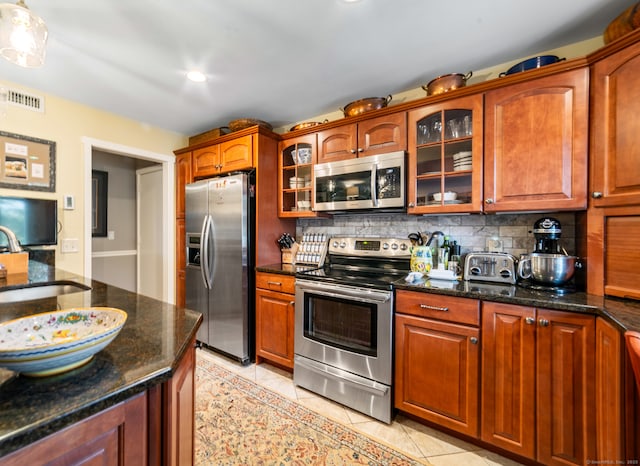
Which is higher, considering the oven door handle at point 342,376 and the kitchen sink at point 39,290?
the kitchen sink at point 39,290

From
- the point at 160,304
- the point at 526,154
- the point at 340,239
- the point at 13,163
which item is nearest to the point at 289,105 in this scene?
the point at 340,239

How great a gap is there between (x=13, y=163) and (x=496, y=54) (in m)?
3.80

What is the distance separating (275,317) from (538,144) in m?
2.25

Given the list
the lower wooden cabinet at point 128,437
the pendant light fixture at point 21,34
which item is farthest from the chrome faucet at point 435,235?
the pendant light fixture at point 21,34

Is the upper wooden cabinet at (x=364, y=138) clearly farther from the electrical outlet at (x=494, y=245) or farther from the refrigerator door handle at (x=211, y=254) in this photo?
A: the refrigerator door handle at (x=211, y=254)

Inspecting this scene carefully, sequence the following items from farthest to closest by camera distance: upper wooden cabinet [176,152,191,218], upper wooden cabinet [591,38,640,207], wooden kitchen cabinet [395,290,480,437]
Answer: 1. upper wooden cabinet [176,152,191,218]
2. wooden kitchen cabinet [395,290,480,437]
3. upper wooden cabinet [591,38,640,207]

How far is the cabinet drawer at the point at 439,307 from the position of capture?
163cm

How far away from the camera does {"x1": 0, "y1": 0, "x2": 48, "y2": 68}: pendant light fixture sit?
122 cm

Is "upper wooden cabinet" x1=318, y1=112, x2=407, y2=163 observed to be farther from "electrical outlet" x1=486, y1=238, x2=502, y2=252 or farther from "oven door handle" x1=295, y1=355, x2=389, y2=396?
"oven door handle" x1=295, y1=355, x2=389, y2=396

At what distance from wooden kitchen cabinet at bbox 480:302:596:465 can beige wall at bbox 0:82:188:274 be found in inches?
136

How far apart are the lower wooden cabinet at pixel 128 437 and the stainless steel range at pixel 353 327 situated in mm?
1286

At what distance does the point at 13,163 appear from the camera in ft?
7.72

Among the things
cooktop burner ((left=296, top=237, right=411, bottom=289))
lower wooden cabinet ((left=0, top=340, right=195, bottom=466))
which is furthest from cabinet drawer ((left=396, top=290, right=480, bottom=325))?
lower wooden cabinet ((left=0, top=340, right=195, bottom=466))

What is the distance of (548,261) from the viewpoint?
5.37ft
